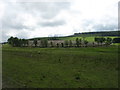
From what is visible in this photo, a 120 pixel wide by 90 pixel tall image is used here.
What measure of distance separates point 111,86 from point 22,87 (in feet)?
42.7

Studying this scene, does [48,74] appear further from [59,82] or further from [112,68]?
[112,68]

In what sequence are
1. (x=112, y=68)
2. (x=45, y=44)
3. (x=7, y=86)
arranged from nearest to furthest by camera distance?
(x=7, y=86) → (x=112, y=68) → (x=45, y=44)

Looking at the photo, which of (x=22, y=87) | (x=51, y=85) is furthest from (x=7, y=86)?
(x=51, y=85)

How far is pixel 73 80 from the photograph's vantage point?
2773 centimetres

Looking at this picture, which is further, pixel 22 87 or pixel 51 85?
pixel 51 85

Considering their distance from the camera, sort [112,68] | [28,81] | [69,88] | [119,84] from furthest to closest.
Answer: [112,68]
[119,84]
[28,81]
[69,88]

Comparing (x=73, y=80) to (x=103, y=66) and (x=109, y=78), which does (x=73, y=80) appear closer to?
(x=109, y=78)

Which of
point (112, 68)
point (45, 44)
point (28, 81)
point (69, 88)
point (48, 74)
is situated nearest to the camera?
point (69, 88)

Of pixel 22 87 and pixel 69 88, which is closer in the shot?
pixel 22 87

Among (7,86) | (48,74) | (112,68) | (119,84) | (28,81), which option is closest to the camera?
(7,86)

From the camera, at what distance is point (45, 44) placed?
15750 cm

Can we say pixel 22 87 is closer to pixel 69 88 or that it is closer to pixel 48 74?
pixel 69 88

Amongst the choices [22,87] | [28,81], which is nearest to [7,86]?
[22,87]

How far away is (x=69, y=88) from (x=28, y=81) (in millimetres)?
5859
